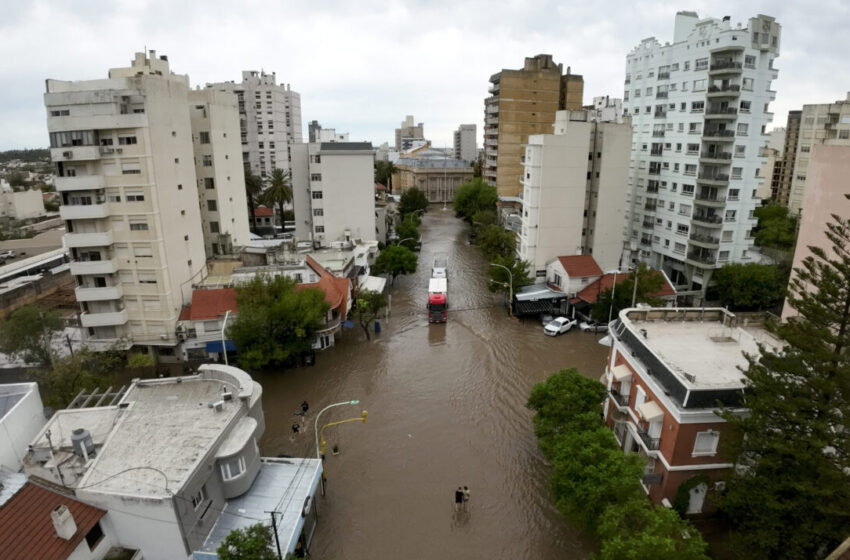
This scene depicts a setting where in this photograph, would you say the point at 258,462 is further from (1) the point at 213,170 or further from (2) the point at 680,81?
(2) the point at 680,81

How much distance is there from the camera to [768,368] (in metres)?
15.7

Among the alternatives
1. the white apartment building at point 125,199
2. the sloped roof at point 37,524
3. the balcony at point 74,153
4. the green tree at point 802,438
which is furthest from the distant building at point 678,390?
the balcony at point 74,153


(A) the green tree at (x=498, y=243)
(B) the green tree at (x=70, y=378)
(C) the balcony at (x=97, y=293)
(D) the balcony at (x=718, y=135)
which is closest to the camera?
(B) the green tree at (x=70, y=378)

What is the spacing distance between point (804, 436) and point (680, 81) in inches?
1450

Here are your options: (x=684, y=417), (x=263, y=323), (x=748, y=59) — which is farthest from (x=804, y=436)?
(x=748, y=59)

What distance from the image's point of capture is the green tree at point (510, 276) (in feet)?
136

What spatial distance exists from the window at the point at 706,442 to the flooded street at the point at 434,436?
545 cm

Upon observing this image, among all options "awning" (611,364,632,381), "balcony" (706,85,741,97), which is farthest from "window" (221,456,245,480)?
"balcony" (706,85,741,97)

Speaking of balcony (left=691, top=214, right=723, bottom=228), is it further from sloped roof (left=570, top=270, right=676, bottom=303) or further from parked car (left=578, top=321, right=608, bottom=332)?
parked car (left=578, top=321, right=608, bottom=332)

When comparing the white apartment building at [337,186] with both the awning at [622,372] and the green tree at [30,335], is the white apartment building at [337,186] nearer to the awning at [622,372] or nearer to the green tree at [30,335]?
the green tree at [30,335]

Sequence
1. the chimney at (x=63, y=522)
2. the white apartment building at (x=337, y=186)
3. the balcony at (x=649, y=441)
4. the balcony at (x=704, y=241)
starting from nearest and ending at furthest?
the chimney at (x=63, y=522)
the balcony at (x=649, y=441)
the balcony at (x=704, y=241)
the white apartment building at (x=337, y=186)

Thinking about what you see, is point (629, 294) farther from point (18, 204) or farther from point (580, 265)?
point (18, 204)

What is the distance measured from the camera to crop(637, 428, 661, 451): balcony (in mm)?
18094

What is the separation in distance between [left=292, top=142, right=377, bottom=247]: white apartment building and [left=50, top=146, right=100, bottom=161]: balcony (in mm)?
21905
